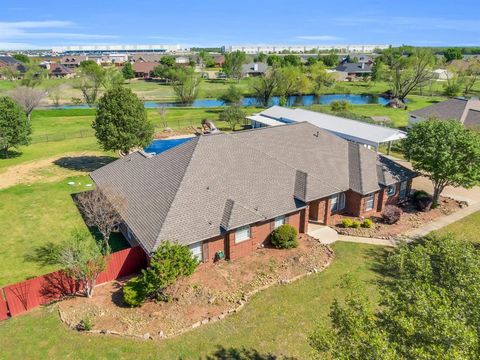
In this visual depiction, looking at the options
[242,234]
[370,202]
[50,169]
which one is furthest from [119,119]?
[370,202]

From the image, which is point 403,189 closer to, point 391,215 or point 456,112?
point 391,215

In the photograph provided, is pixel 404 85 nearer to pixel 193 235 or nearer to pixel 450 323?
pixel 193 235

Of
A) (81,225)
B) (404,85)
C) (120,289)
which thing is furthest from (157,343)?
(404,85)

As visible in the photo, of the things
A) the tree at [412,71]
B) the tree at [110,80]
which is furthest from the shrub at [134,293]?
the tree at [412,71]

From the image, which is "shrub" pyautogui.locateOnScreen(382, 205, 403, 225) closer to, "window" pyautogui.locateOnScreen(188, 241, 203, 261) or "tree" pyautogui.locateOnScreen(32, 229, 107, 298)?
"window" pyautogui.locateOnScreen(188, 241, 203, 261)

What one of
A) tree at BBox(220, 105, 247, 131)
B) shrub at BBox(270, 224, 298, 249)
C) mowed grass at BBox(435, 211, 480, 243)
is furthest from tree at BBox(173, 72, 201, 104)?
mowed grass at BBox(435, 211, 480, 243)

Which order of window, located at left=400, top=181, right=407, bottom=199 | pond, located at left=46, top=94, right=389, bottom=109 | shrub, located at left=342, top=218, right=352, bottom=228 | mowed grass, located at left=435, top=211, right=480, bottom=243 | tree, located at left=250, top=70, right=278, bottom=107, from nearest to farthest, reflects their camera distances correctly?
mowed grass, located at left=435, top=211, right=480, bottom=243 → shrub, located at left=342, top=218, right=352, bottom=228 → window, located at left=400, top=181, right=407, bottom=199 → tree, located at left=250, top=70, right=278, bottom=107 → pond, located at left=46, top=94, right=389, bottom=109

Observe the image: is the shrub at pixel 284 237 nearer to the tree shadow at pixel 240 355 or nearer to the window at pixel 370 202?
the window at pixel 370 202
